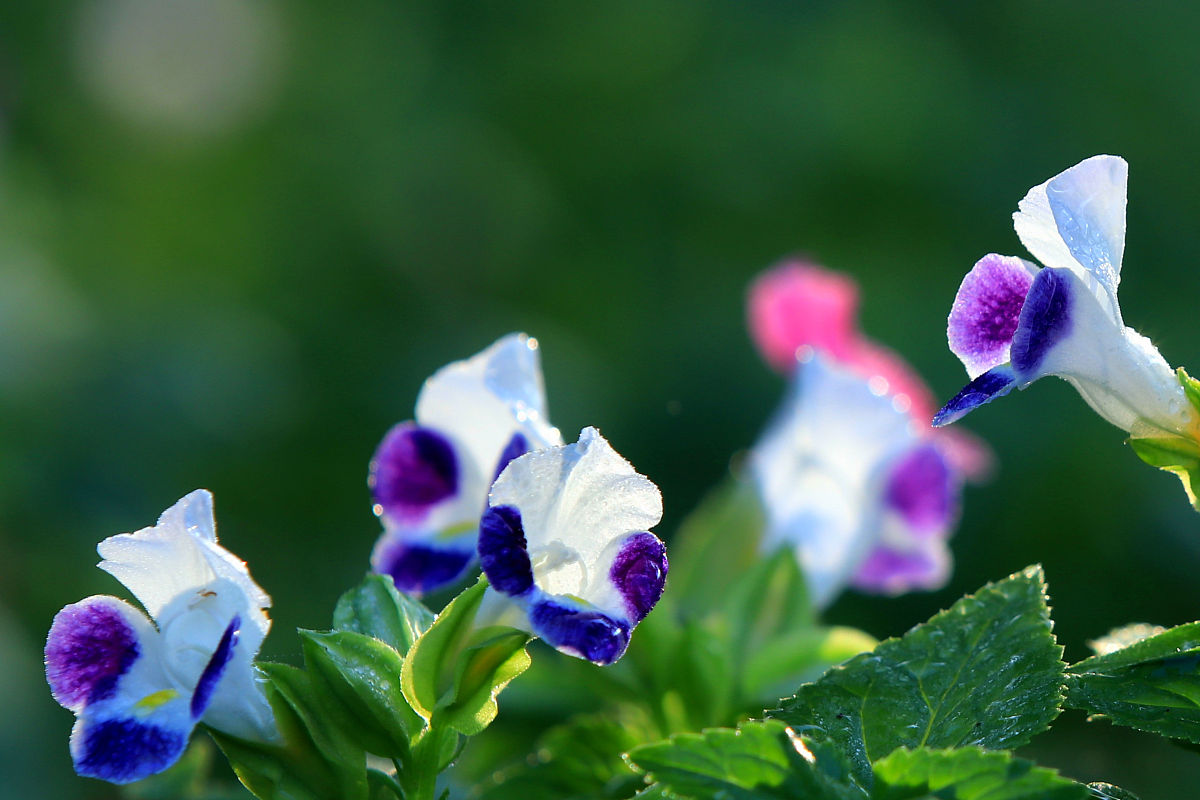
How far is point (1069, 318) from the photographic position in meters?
0.66

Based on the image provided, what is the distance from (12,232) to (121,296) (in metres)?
0.41

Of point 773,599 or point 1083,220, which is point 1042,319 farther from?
point 773,599

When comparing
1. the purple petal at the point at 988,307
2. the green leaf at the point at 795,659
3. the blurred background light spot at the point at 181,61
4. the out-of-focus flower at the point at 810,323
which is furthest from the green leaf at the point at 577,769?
the blurred background light spot at the point at 181,61

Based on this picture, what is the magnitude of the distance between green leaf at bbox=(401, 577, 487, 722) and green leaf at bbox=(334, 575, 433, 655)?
5 centimetres

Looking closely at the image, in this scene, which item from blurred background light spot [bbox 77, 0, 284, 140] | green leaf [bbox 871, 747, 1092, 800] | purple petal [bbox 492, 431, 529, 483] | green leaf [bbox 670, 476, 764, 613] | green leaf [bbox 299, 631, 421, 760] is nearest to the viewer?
green leaf [bbox 871, 747, 1092, 800]

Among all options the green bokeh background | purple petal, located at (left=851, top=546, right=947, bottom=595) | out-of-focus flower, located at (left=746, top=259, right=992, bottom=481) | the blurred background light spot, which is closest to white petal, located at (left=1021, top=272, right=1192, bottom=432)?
purple petal, located at (left=851, top=546, right=947, bottom=595)

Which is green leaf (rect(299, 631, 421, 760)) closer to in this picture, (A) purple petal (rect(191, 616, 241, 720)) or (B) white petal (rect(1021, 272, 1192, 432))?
(A) purple petal (rect(191, 616, 241, 720))

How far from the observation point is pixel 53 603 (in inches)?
97.1

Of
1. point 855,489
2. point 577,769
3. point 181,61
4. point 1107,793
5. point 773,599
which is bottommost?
point 1107,793

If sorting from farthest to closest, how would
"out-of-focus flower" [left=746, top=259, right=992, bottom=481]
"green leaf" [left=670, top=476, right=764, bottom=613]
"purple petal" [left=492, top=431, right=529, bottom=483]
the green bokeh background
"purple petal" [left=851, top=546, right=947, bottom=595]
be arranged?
the green bokeh background, "out-of-focus flower" [left=746, top=259, right=992, bottom=481], "purple petal" [left=851, top=546, right=947, bottom=595], "green leaf" [left=670, top=476, right=764, bottom=613], "purple petal" [left=492, top=431, right=529, bottom=483]

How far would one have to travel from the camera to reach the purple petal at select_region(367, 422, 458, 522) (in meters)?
0.87

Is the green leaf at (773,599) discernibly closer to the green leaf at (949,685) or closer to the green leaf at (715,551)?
the green leaf at (715,551)

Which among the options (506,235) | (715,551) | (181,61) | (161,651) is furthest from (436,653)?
(181,61)

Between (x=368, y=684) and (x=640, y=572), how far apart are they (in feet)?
0.45
